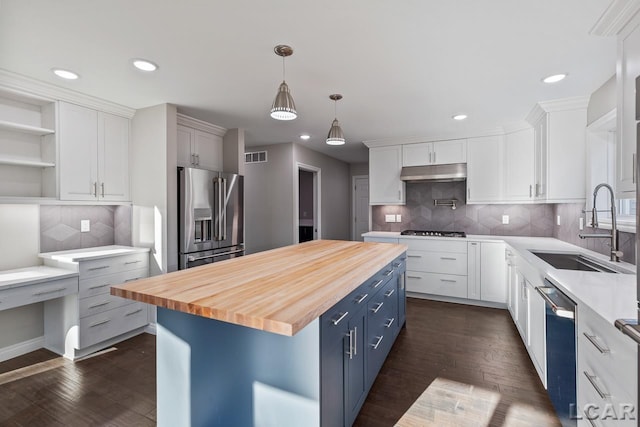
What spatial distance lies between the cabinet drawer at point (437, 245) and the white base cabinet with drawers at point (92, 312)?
3.40 meters

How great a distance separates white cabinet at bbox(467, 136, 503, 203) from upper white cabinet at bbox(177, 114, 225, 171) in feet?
11.6

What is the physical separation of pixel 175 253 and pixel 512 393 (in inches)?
125

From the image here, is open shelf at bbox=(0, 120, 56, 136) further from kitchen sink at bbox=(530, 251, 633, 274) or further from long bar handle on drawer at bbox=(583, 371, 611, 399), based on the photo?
kitchen sink at bbox=(530, 251, 633, 274)

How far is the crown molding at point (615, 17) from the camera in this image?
1.49m

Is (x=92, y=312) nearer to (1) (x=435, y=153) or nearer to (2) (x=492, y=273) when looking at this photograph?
(2) (x=492, y=273)

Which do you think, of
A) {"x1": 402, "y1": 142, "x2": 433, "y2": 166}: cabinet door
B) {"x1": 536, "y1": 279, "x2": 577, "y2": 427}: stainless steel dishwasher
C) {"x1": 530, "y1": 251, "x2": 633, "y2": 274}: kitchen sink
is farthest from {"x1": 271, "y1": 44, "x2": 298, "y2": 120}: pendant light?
{"x1": 402, "y1": 142, "x2": 433, "y2": 166}: cabinet door

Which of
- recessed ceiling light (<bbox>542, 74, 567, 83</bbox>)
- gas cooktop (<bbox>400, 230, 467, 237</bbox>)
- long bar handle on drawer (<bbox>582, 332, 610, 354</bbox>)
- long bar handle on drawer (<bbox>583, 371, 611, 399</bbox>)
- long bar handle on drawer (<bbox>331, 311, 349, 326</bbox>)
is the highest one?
recessed ceiling light (<bbox>542, 74, 567, 83</bbox>)

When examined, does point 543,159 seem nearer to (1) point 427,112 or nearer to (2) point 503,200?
(2) point 503,200

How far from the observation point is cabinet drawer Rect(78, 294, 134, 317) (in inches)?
101

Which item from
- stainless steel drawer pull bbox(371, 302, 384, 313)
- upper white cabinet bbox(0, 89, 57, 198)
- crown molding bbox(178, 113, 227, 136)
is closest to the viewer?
stainless steel drawer pull bbox(371, 302, 384, 313)

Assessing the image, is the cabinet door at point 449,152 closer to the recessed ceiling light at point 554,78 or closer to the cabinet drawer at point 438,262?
the cabinet drawer at point 438,262

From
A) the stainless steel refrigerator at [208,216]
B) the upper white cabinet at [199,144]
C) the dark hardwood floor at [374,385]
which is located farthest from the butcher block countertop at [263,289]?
the upper white cabinet at [199,144]

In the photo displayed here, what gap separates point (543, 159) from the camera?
317 cm

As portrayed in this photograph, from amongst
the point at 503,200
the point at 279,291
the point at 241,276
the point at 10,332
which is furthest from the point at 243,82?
the point at 503,200
